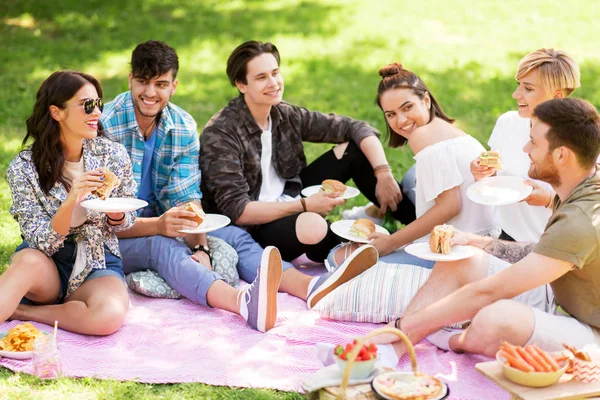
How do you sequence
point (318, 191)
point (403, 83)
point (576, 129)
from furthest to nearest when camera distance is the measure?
point (318, 191)
point (403, 83)
point (576, 129)

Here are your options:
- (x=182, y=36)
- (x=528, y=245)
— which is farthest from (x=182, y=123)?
(x=182, y=36)

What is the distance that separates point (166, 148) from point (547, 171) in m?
2.64

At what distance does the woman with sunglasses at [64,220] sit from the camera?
4.61 m

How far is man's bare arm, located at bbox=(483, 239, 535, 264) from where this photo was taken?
4.79 metres

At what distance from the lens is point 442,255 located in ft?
14.3

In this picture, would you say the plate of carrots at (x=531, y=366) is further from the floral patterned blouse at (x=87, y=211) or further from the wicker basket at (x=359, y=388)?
the floral patterned blouse at (x=87, y=211)

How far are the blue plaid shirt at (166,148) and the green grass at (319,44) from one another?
2332 mm

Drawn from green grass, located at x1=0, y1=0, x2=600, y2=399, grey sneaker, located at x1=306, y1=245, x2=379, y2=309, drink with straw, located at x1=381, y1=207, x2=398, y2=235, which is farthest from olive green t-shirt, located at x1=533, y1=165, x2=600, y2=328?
green grass, located at x1=0, y1=0, x2=600, y2=399

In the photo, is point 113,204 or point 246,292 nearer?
point 113,204

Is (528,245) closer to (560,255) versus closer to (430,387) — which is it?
(560,255)

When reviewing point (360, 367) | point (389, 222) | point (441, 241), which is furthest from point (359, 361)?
point (389, 222)

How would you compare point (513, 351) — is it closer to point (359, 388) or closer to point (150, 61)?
point (359, 388)

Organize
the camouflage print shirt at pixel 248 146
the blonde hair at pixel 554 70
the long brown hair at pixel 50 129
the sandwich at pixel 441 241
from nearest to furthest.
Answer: the sandwich at pixel 441 241
the long brown hair at pixel 50 129
the blonde hair at pixel 554 70
the camouflage print shirt at pixel 248 146

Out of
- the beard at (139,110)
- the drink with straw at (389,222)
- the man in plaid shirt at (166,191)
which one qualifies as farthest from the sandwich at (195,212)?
the drink with straw at (389,222)
